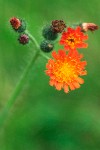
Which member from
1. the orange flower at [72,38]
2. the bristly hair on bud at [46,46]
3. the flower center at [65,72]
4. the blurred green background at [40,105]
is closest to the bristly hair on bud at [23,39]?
the bristly hair on bud at [46,46]

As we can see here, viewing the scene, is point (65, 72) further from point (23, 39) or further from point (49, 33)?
point (23, 39)

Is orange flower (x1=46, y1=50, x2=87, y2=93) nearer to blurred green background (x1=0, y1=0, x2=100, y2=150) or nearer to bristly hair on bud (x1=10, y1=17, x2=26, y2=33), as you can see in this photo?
bristly hair on bud (x1=10, y1=17, x2=26, y2=33)

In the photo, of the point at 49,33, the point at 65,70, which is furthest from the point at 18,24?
the point at 65,70

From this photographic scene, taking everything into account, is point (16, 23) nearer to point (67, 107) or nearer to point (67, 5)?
point (67, 107)

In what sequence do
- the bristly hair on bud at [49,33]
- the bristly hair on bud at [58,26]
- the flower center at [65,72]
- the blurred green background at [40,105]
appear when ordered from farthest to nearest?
1. the blurred green background at [40,105]
2. the flower center at [65,72]
3. the bristly hair on bud at [49,33]
4. the bristly hair on bud at [58,26]

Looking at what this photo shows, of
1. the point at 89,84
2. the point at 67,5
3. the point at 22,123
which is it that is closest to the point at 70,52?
the point at 22,123

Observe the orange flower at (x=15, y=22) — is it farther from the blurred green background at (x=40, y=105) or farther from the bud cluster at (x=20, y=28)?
the blurred green background at (x=40, y=105)

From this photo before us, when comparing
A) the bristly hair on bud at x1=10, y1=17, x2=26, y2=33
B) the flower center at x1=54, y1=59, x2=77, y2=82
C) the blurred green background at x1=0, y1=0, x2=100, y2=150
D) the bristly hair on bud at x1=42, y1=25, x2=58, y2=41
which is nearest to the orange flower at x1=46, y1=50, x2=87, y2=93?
the flower center at x1=54, y1=59, x2=77, y2=82
